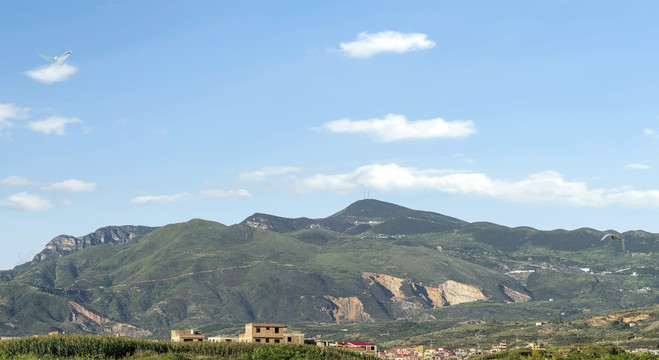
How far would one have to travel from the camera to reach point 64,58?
15825cm
